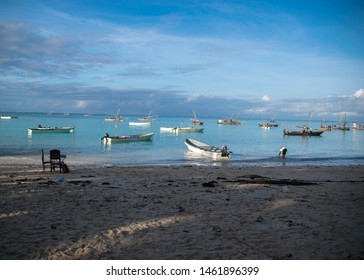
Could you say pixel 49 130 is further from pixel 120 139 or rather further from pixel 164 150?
pixel 164 150

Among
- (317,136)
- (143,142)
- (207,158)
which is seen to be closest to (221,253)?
(207,158)

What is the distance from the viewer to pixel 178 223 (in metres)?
7.17


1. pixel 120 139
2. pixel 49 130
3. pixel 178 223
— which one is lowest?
pixel 178 223

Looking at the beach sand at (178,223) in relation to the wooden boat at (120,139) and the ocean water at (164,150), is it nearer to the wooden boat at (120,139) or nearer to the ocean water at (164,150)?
the ocean water at (164,150)

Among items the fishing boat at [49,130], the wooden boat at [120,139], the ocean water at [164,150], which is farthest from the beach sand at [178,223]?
the fishing boat at [49,130]

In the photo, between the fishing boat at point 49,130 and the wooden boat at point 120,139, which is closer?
the wooden boat at point 120,139

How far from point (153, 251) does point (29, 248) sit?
2355mm

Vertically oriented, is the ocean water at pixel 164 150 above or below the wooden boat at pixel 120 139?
below

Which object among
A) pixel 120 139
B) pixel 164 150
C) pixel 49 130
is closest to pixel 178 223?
pixel 164 150

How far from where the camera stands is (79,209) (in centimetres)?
834

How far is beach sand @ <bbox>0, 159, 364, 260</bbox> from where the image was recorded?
5488mm

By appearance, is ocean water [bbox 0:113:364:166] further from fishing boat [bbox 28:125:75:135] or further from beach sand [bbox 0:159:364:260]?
beach sand [bbox 0:159:364:260]

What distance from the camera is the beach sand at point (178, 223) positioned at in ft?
18.0

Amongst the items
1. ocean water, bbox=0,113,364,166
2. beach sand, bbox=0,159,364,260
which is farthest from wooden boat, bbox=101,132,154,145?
beach sand, bbox=0,159,364,260
